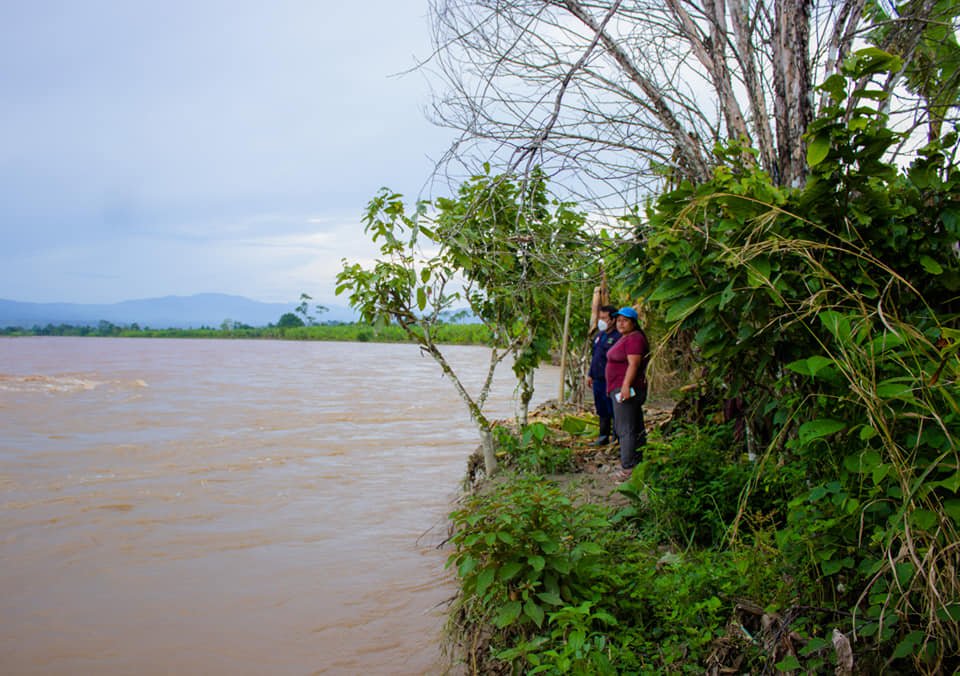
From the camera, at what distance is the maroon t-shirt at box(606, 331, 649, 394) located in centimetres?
633

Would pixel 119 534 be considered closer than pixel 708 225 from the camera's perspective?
No

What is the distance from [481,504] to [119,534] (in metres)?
4.43

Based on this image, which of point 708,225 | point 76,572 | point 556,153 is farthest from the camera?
point 76,572

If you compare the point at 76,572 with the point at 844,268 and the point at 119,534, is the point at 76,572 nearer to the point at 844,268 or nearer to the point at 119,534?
the point at 119,534

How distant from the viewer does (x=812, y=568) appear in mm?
2982

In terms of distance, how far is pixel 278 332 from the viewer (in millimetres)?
57781

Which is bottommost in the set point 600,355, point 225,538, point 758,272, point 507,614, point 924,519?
point 225,538

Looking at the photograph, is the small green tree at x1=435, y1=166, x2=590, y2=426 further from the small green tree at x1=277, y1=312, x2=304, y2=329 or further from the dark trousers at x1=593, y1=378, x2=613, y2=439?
the small green tree at x1=277, y1=312, x2=304, y2=329

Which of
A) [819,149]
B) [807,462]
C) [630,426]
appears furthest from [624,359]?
[819,149]

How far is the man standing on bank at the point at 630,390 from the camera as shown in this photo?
6.21 metres

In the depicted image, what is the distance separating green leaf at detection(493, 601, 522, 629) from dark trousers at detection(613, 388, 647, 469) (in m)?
3.14

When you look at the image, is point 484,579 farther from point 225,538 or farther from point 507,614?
point 225,538

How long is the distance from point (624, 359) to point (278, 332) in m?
54.2

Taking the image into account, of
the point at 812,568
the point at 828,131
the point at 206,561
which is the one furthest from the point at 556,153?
the point at 206,561
